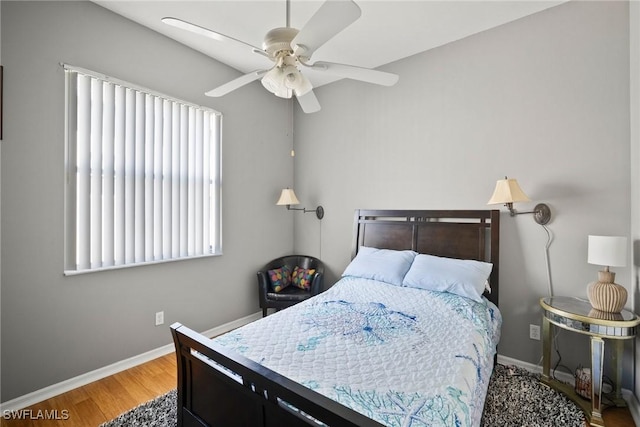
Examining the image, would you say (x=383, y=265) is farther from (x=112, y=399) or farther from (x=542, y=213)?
(x=112, y=399)

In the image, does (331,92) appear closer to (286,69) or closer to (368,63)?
(368,63)

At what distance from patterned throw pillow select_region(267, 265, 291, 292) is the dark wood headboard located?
0.89 metres

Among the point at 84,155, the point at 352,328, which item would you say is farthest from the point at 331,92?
the point at 352,328

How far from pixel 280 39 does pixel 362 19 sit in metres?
1.31

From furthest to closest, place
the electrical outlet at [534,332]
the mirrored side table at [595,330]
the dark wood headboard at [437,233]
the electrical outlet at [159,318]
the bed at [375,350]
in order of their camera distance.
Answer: the electrical outlet at [159,318]
the dark wood headboard at [437,233]
the electrical outlet at [534,332]
the mirrored side table at [595,330]
the bed at [375,350]

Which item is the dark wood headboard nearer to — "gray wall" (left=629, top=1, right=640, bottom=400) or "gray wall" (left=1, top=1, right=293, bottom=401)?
"gray wall" (left=629, top=1, right=640, bottom=400)

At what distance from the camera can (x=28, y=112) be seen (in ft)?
6.54

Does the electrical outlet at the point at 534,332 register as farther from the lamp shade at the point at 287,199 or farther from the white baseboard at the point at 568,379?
the lamp shade at the point at 287,199

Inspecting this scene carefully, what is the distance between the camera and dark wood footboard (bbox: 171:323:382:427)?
959 millimetres

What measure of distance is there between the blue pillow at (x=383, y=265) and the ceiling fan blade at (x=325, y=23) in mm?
1903

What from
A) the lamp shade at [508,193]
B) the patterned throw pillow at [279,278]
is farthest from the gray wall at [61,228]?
the lamp shade at [508,193]

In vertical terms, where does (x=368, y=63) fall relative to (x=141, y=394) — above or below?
above

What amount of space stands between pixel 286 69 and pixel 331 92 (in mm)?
2233

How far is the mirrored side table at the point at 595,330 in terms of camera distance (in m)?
1.83
